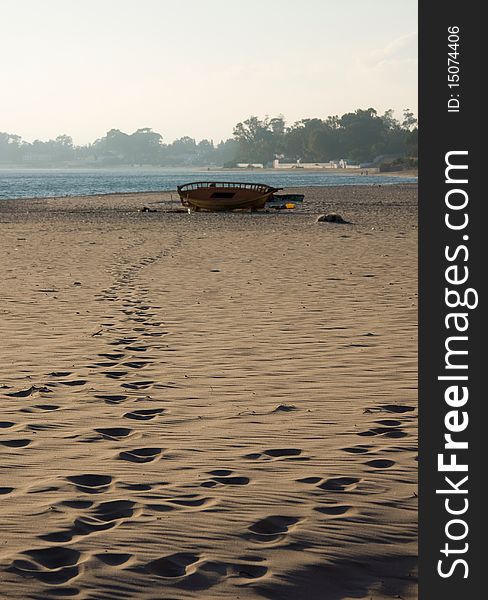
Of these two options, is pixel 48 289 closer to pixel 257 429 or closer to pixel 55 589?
pixel 257 429

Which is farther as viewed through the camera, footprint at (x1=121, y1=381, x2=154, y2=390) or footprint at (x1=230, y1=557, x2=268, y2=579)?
footprint at (x1=121, y1=381, x2=154, y2=390)

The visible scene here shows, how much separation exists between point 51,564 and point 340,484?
76.7 inches

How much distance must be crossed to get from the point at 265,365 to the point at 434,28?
5.75m

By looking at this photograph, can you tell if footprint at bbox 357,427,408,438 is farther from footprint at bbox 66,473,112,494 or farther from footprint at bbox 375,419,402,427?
footprint at bbox 66,473,112,494

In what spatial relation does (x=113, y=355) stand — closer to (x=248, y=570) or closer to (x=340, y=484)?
(x=340, y=484)

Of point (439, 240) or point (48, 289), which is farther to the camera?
point (48, 289)

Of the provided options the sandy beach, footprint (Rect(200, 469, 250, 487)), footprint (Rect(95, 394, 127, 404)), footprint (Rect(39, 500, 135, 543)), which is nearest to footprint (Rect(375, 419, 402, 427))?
the sandy beach

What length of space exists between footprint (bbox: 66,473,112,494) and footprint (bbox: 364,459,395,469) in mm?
1703

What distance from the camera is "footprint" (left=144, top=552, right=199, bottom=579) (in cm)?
488

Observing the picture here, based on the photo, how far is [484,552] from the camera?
13.3 ft

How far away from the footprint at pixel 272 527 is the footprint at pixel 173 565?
440mm

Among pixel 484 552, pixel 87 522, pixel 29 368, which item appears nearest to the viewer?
pixel 484 552

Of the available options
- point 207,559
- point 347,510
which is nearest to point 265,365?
point 347,510

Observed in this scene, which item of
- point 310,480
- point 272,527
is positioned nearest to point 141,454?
point 310,480
